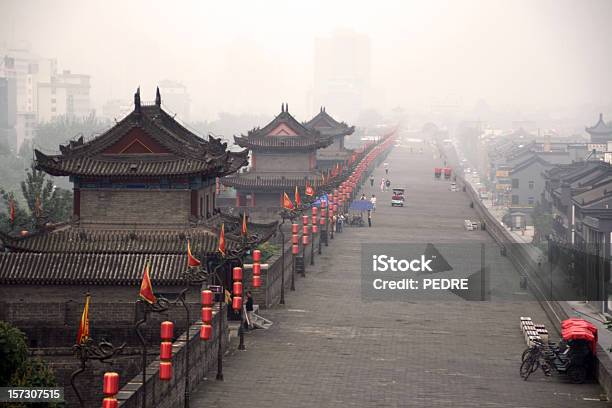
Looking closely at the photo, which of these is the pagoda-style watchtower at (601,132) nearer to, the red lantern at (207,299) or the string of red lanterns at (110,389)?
the red lantern at (207,299)

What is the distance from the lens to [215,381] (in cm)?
2933

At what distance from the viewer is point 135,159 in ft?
128

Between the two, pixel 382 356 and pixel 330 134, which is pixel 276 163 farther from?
pixel 382 356

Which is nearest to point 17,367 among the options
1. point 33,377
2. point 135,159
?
point 33,377

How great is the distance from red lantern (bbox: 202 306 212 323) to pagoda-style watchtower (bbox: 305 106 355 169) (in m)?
64.9

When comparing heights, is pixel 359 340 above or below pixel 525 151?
below

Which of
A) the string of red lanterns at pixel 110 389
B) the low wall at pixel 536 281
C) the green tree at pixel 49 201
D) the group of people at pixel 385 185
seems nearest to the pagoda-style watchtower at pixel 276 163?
the low wall at pixel 536 281

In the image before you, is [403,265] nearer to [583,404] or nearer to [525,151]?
[583,404]

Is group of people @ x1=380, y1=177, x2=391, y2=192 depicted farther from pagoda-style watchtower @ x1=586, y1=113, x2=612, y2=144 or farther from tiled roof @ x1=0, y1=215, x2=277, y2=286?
tiled roof @ x1=0, y1=215, x2=277, y2=286

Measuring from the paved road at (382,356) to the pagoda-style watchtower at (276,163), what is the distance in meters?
18.0

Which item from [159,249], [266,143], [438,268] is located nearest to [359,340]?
[159,249]

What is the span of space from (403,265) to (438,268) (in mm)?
1592

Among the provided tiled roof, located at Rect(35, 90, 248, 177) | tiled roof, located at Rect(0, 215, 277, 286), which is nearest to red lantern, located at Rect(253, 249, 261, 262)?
tiled roof, located at Rect(0, 215, 277, 286)

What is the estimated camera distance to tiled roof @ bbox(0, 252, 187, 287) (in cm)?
3391
